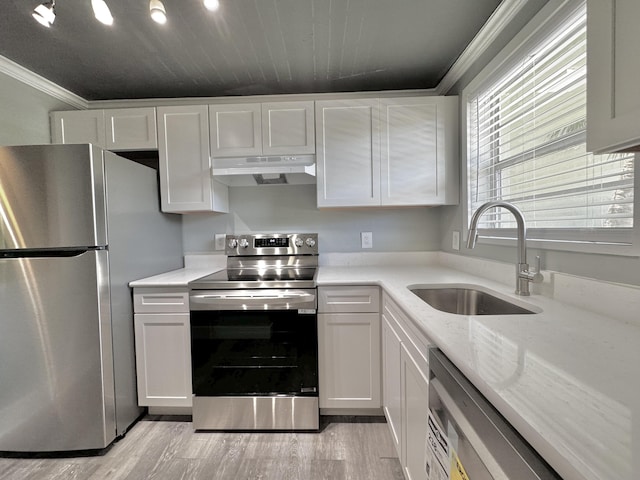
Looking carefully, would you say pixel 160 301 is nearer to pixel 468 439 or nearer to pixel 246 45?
pixel 246 45

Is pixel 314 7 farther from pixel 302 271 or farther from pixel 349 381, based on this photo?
pixel 349 381

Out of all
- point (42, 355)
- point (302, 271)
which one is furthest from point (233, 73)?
point (42, 355)

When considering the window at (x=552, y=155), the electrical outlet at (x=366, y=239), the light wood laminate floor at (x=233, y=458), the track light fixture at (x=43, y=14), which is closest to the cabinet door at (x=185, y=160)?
the track light fixture at (x=43, y=14)

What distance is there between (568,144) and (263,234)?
1.87 meters

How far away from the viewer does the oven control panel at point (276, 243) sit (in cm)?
227

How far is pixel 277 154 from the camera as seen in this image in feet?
6.59

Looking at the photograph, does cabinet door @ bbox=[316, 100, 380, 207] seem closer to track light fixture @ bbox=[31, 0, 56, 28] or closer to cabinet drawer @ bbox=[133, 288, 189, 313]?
cabinet drawer @ bbox=[133, 288, 189, 313]

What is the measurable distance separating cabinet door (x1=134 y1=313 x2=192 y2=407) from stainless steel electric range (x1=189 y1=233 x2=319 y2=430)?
0.10 meters

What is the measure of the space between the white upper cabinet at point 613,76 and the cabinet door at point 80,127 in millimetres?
2574

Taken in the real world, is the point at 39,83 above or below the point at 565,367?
above

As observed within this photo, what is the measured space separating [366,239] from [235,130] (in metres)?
1.26

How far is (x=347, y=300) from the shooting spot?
173 cm

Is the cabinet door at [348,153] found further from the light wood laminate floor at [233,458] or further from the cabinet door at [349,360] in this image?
the light wood laminate floor at [233,458]

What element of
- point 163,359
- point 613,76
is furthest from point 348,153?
point 163,359
